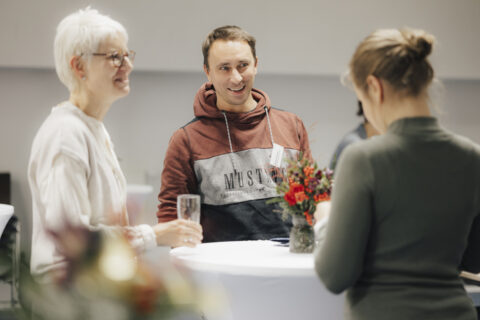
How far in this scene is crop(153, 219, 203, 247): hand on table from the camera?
1.65 metres

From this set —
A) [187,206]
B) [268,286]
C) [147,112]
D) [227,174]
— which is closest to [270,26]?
[147,112]

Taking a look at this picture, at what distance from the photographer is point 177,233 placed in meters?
1.71

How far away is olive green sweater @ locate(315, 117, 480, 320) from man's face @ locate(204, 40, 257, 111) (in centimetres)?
138

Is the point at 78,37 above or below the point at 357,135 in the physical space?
above

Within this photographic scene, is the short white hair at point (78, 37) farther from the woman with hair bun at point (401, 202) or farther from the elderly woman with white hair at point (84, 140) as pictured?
the woman with hair bun at point (401, 202)

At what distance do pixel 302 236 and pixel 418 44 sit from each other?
0.91m

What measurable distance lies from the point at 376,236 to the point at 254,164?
1.33 metres

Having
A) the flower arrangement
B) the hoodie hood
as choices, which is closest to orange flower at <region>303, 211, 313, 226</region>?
the flower arrangement

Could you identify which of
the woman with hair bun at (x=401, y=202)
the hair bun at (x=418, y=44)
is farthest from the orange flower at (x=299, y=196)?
the hair bun at (x=418, y=44)

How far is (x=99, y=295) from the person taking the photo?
47cm

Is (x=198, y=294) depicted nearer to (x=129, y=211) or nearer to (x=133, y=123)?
(x=129, y=211)

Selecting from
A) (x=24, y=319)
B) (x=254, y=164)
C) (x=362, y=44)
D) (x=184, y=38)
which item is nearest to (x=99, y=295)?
(x=24, y=319)

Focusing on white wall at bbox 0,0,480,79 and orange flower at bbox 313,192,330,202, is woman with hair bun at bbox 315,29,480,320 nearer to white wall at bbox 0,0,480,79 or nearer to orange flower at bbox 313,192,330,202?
orange flower at bbox 313,192,330,202

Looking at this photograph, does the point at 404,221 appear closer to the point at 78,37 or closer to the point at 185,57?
the point at 78,37
